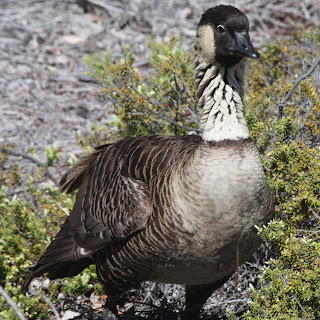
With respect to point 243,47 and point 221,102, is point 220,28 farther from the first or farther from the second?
point 221,102

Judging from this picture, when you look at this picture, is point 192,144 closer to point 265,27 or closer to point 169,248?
point 169,248

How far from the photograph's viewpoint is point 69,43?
31.3ft

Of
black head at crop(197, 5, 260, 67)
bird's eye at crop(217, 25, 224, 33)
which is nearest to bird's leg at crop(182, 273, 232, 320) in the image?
black head at crop(197, 5, 260, 67)

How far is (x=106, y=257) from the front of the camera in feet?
14.4

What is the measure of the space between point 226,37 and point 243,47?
0.59ft

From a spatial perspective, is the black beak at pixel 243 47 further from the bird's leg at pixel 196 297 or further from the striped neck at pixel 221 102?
the bird's leg at pixel 196 297

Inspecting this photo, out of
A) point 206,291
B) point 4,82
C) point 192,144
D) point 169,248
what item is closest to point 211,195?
point 169,248

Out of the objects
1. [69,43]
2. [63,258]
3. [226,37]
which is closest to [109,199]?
[63,258]

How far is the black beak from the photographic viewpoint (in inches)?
136

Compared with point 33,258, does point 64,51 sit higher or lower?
higher

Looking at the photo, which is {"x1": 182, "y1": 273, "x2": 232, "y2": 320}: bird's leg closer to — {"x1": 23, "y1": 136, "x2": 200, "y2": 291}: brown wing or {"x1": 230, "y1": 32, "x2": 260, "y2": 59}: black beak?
{"x1": 23, "y1": 136, "x2": 200, "y2": 291}: brown wing

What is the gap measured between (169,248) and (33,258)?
7.57ft

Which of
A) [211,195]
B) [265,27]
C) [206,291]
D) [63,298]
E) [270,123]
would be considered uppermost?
[265,27]

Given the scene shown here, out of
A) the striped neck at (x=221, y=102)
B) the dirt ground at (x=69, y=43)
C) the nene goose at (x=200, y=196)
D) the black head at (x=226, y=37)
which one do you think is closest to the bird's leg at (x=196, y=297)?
the nene goose at (x=200, y=196)
